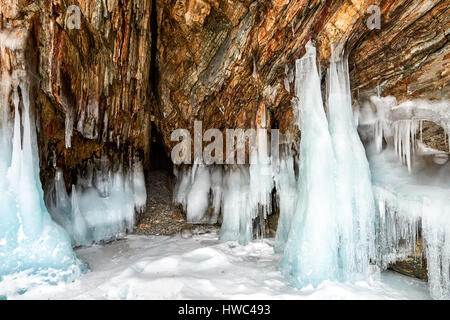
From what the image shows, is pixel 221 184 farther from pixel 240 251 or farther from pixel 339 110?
pixel 339 110

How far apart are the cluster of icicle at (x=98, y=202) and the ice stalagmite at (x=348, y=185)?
6.11m

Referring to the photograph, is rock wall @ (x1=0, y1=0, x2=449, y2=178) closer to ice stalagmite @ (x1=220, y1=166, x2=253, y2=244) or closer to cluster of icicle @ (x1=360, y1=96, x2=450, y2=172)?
cluster of icicle @ (x1=360, y1=96, x2=450, y2=172)

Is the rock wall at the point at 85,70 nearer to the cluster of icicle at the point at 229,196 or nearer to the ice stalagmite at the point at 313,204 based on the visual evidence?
the cluster of icicle at the point at 229,196

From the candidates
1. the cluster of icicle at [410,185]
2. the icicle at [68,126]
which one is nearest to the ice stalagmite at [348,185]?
the cluster of icicle at [410,185]

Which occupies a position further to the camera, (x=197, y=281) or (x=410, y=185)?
(x=410, y=185)

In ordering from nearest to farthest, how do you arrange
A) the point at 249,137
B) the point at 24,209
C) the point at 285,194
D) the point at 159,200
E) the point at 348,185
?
the point at 24,209, the point at 348,185, the point at 285,194, the point at 249,137, the point at 159,200

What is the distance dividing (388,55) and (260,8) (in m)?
2.78

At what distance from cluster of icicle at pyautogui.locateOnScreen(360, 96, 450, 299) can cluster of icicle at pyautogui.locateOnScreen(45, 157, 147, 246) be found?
6.89m

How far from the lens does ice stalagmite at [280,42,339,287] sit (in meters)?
4.31

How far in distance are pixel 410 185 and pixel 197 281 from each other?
4272 millimetres

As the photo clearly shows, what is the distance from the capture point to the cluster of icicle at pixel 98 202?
6.77 meters

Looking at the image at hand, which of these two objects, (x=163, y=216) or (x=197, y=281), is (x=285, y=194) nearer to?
(x=197, y=281)

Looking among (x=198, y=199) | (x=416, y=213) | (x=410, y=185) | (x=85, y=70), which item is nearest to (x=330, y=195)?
(x=416, y=213)

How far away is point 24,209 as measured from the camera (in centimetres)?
464
